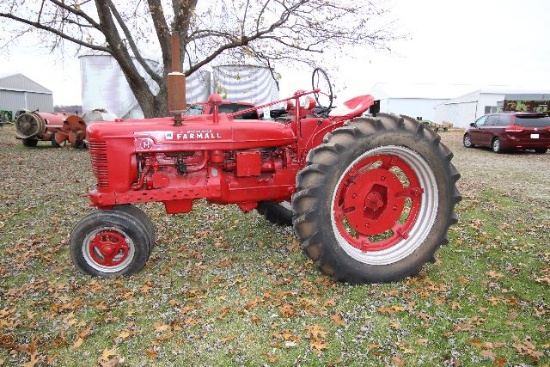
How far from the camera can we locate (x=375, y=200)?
152 inches

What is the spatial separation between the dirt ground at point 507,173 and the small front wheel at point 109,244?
18.6 ft

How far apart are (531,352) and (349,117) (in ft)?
8.00

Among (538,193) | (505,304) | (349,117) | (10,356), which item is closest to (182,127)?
A: (349,117)

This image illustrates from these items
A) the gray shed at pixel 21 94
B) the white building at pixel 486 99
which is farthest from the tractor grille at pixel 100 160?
the gray shed at pixel 21 94

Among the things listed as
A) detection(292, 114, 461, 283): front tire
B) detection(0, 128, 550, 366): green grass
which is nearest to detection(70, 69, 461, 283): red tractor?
detection(292, 114, 461, 283): front tire

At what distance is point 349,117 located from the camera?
13.5 ft

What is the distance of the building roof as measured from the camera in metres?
35.2

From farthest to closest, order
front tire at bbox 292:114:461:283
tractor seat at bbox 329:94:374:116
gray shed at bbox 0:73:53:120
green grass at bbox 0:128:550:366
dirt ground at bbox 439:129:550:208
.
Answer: gray shed at bbox 0:73:53:120 < dirt ground at bbox 439:129:550:208 < tractor seat at bbox 329:94:374:116 < front tire at bbox 292:114:461:283 < green grass at bbox 0:128:550:366

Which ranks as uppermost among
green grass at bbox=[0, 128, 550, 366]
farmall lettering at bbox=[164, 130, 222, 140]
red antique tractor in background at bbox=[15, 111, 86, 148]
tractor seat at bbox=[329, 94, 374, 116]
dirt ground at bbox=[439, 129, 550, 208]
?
tractor seat at bbox=[329, 94, 374, 116]

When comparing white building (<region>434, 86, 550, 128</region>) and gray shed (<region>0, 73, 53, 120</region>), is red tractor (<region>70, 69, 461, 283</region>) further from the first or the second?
gray shed (<region>0, 73, 53, 120</region>)

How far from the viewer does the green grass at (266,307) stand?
2.76m

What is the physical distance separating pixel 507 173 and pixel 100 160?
31.5 feet

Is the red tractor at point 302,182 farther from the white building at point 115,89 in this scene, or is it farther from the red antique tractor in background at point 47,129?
the white building at point 115,89

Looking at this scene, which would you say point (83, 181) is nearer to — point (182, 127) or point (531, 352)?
point (182, 127)
